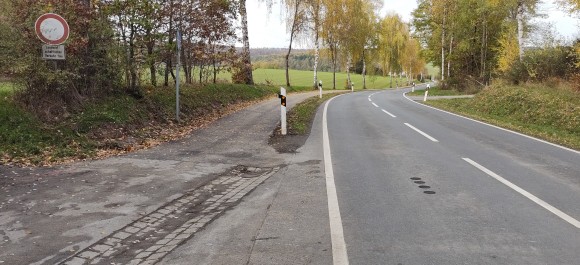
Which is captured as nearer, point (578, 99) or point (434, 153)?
point (434, 153)

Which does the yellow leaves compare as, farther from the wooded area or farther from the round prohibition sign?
the round prohibition sign

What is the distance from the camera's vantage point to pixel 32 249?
4109mm

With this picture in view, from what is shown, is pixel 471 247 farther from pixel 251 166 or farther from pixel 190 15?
pixel 190 15

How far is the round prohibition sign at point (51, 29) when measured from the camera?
314 inches

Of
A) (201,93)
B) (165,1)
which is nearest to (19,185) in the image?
(165,1)

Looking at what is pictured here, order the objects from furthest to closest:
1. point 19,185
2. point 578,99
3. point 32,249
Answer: point 578,99, point 19,185, point 32,249

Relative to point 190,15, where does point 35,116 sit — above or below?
below

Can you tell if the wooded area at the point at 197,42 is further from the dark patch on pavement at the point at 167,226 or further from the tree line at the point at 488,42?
the dark patch on pavement at the point at 167,226

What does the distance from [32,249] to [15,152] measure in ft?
16.1

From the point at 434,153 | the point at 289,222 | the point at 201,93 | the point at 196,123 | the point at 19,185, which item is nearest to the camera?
the point at 289,222

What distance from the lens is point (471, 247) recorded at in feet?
13.5

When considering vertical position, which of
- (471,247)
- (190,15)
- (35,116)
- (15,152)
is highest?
(190,15)

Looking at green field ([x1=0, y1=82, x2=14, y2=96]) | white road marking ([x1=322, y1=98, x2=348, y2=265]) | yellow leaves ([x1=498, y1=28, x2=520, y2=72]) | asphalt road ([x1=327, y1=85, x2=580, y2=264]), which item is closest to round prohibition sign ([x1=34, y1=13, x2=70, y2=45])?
green field ([x1=0, y1=82, x2=14, y2=96])

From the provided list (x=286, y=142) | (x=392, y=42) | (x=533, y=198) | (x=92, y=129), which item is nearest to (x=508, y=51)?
(x=286, y=142)
